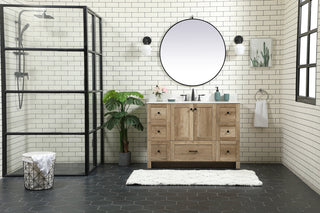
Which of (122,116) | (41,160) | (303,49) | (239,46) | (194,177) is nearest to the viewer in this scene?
(41,160)

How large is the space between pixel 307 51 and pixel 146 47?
2517mm

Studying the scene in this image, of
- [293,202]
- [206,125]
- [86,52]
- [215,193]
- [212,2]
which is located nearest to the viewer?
[293,202]

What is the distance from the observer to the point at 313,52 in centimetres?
514

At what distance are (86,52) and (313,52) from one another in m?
3.10

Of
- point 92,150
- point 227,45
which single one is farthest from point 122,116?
point 227,45

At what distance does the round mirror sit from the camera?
653 centimetres

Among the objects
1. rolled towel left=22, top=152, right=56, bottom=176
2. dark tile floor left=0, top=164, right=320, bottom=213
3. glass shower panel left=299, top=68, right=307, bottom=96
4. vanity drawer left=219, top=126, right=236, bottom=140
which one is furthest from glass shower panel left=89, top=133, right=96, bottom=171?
glass shower panel left=299, top=68, right=307, bottom=96

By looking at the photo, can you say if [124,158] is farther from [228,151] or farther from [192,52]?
[192,52]

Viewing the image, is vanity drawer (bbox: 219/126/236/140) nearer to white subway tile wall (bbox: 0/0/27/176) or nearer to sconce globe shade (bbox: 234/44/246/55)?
sconce globe shade (bbox: 234/44/246/55)

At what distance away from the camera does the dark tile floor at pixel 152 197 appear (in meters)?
4.20

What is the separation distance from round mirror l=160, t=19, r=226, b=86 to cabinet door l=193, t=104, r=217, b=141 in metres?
0.71

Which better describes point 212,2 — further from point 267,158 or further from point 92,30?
point 267,158

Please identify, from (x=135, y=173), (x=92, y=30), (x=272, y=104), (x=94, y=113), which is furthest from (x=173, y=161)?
(x=92, y=30)

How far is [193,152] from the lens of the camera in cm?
605
